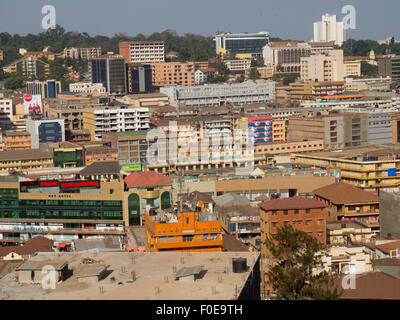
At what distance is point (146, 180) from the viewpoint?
72.4 feet

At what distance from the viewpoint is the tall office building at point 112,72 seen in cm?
6053

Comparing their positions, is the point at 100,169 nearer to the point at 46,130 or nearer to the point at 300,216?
the point at 300,216

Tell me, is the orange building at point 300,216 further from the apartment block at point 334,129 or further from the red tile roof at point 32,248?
the apartment block at point 334,129

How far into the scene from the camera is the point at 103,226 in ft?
70.2

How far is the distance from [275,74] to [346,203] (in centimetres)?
5269

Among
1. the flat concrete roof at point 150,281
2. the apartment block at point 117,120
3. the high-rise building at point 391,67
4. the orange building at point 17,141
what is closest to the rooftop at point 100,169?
the orange building at point 17,141

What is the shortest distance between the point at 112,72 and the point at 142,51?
12.0 m

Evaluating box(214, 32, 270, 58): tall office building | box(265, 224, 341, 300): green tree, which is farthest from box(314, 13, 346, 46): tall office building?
box(265, 224, 341, 300): green tree

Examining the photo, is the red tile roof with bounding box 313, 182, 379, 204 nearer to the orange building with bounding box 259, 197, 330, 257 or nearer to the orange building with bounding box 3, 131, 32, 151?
the orange building with bounding box 259, 197, 330, 257

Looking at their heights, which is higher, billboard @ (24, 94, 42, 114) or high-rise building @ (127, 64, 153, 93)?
high-rise building @ (127, 64, 153, 93)

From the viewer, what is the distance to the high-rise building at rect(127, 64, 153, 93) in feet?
201

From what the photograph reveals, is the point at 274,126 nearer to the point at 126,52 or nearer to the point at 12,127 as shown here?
the point at 12,127

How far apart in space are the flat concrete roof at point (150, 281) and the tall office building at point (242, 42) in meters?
76.9

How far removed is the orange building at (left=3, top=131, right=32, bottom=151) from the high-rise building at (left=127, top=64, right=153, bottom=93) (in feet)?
72.3
